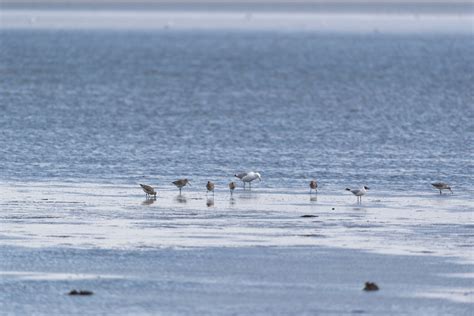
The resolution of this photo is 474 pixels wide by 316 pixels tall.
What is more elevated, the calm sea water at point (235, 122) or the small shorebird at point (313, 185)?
the calm sea water at point (235, 122)

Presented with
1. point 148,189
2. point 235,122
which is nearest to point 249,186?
point 148,189

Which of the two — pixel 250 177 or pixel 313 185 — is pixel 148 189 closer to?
pixel 250 177

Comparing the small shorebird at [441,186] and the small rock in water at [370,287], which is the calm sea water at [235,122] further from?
the small rock in water at [370,287]

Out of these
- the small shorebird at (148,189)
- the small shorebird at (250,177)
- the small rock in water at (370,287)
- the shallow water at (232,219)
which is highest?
the small shorebird at (250,177)

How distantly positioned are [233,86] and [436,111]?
1875cm

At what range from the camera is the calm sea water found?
3095cm

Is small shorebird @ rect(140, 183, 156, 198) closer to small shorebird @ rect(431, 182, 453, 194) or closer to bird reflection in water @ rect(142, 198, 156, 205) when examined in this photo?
bird reflection in water @ rect(142, 198, 156, 205)

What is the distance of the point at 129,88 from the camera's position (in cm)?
6525

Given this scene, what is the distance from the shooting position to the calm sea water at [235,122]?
1219 inches

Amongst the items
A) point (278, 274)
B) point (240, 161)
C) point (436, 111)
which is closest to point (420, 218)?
point (278, 274)

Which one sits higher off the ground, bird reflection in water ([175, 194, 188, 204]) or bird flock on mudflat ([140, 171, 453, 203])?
bird flock on mudflat ([140, 171, 453, 203])

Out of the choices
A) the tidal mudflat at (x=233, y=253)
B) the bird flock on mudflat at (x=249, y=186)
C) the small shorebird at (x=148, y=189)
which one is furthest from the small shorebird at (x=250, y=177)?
the small shorebird at (x=148, y=189)

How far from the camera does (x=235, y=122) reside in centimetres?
4472

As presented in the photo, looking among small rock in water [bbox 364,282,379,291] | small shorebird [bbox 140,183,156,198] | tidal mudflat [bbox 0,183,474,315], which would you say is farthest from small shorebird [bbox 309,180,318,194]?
small rock in water [bbox 364,282,379,291]
